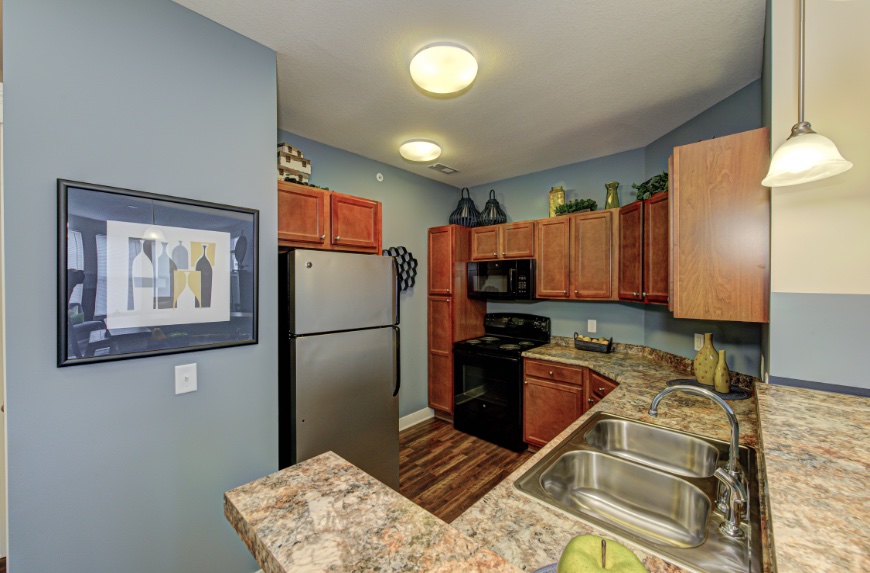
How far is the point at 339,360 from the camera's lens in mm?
2162

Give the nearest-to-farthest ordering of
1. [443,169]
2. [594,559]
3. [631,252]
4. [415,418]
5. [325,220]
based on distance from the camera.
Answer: [594,559] → [325,220] → [631,252] → [443,169] → [415,418]

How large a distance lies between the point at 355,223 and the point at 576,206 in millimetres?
2035

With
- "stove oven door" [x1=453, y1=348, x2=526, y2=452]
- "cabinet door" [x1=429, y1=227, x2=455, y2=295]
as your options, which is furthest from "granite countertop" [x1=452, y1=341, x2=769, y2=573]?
"cabinet door" [x1=429, y1=227, x2=455, y2=295]

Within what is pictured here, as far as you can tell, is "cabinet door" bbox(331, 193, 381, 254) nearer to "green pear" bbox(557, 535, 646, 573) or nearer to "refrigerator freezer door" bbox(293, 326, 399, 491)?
"refrigerator freezer door" bbox(293, 326, 399, 491)

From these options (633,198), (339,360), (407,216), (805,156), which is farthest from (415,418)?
(805,156)

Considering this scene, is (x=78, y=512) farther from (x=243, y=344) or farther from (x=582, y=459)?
(x=582, y=459)

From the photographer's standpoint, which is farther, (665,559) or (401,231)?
(401,231)

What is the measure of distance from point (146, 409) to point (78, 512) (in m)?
0.39

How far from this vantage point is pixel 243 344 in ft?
5.56

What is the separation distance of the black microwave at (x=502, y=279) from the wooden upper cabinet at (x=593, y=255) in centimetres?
42

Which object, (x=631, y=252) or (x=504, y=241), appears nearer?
(x=631, y=252)

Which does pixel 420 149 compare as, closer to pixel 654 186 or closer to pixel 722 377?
pixel 654 186

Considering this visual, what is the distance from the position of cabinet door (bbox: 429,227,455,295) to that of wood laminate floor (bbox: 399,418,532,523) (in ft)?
4.95

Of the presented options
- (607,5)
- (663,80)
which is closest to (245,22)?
(607,5)
